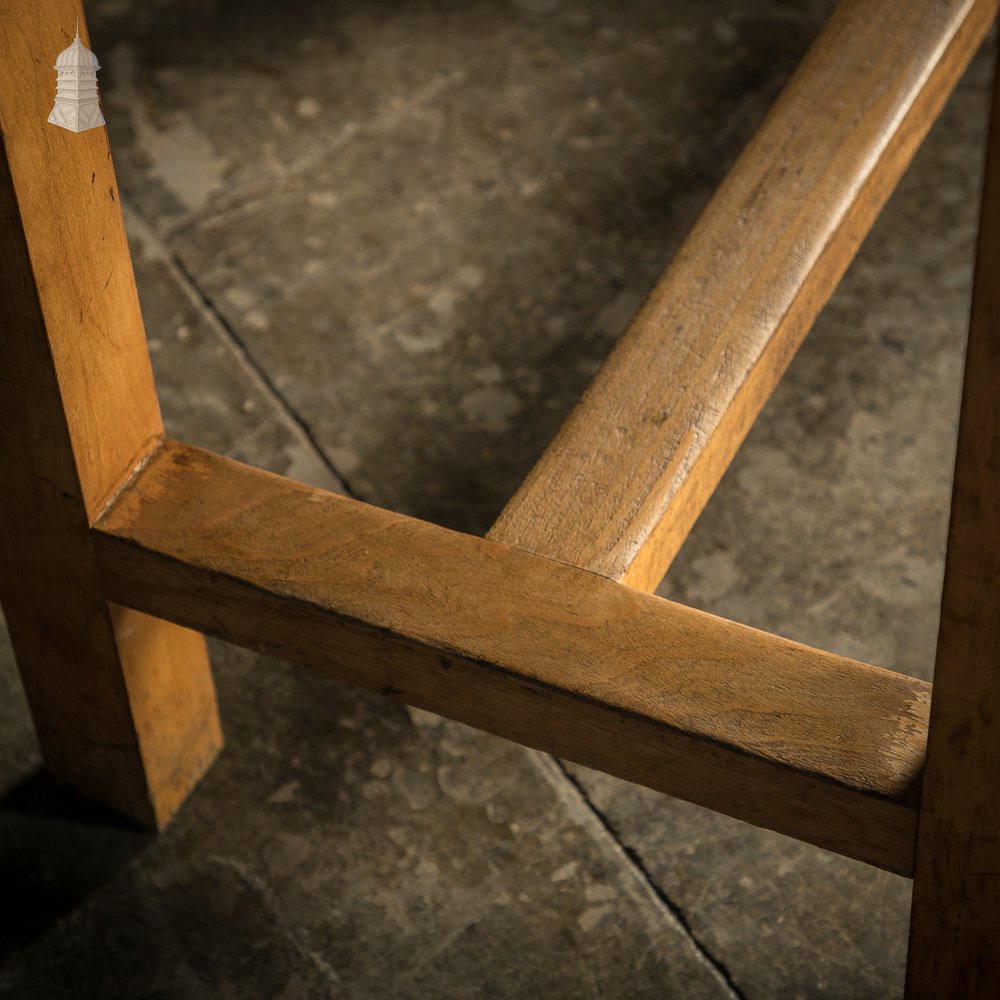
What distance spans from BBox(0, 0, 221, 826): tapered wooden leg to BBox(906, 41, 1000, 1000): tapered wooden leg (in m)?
0.68

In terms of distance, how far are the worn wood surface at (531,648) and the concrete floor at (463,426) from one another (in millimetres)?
356

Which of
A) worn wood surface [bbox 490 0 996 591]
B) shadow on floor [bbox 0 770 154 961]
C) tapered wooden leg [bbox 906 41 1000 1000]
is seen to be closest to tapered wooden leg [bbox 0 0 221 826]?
shadow on floor [bbox 0 770 154 961]

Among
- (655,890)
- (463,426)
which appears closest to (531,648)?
(655,890)

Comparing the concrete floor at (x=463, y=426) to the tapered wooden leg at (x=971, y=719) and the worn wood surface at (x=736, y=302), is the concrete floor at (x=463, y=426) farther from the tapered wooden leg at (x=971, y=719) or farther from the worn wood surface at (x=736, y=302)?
the worn wood surface at (x=736, y=302)

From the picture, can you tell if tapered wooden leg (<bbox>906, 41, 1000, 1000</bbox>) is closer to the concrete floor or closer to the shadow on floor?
the concrete floor

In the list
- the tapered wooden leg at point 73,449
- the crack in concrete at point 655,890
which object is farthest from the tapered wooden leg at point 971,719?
the tapered wooden leg at point 73,449

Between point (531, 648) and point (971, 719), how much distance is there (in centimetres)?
36

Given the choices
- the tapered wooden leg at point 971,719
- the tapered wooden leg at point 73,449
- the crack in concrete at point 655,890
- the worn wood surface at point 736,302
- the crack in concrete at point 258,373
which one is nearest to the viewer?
the tapered wooden leg at point 971,719

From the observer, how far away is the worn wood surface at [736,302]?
1309 mm

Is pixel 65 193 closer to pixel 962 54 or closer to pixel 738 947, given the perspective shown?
pixel 738 947

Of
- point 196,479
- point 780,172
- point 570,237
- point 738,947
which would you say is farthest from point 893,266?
point 196,479

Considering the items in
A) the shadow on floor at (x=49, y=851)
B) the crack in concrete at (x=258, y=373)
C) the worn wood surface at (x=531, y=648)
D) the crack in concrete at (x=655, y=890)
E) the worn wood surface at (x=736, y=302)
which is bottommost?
the crack in concrete at (x=655, y=890)

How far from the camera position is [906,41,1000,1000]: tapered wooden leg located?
86cm

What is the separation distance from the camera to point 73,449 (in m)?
1.26
